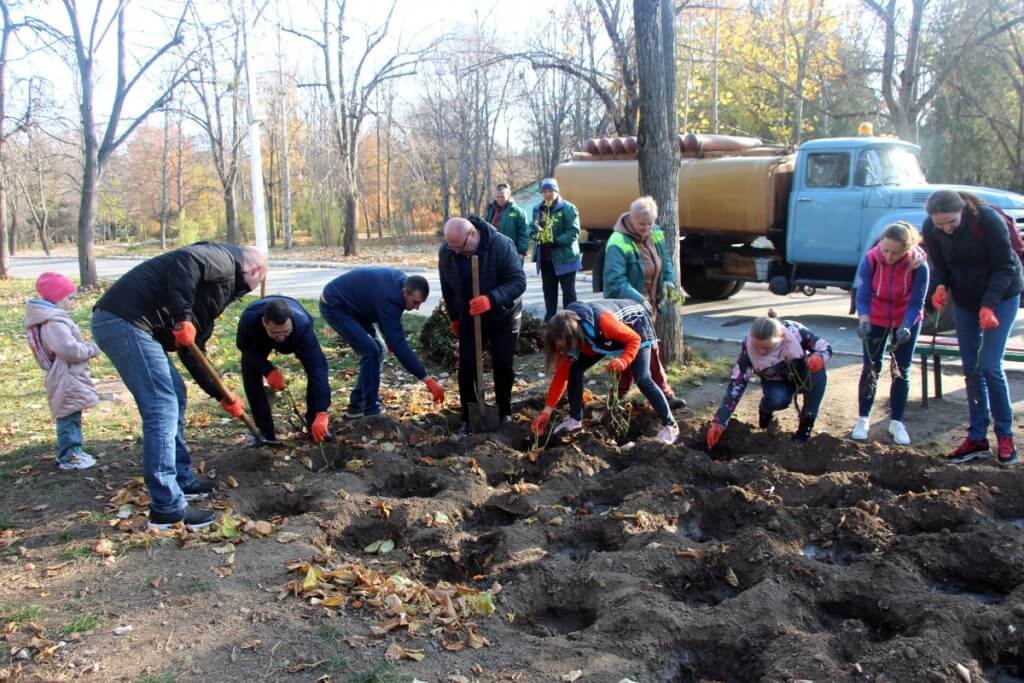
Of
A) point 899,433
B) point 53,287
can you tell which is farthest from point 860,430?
point 53,287

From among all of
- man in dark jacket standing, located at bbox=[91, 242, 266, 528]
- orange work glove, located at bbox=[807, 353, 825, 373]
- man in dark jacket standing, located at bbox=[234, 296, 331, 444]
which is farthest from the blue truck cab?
man in dark jacket standing, located at bbox=[91, 242, 266, 528]

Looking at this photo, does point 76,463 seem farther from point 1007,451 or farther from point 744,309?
point 744,309

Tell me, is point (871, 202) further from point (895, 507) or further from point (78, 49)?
point (78, 49)

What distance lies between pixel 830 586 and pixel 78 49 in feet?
55.7

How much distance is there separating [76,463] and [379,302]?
7.52 feet

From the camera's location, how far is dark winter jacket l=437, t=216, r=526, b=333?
5.86 m

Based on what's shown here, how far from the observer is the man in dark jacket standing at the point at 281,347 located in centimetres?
508

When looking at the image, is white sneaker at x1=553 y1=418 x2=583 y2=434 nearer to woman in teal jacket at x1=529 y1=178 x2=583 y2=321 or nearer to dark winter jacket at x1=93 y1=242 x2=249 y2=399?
dark winter jacket at x1=93 y1=242 x2=249 y2=399

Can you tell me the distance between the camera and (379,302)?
5.92m

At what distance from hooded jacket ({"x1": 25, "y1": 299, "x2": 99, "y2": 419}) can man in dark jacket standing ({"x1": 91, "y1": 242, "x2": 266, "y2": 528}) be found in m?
1.05

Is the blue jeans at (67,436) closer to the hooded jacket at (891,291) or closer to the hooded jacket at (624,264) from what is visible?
the hooded jacket at (624,264)

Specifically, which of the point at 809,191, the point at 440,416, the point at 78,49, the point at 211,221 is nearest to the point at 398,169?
the point at 211,221

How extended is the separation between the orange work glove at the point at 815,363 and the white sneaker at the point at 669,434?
1.00 m

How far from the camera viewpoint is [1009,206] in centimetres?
947
